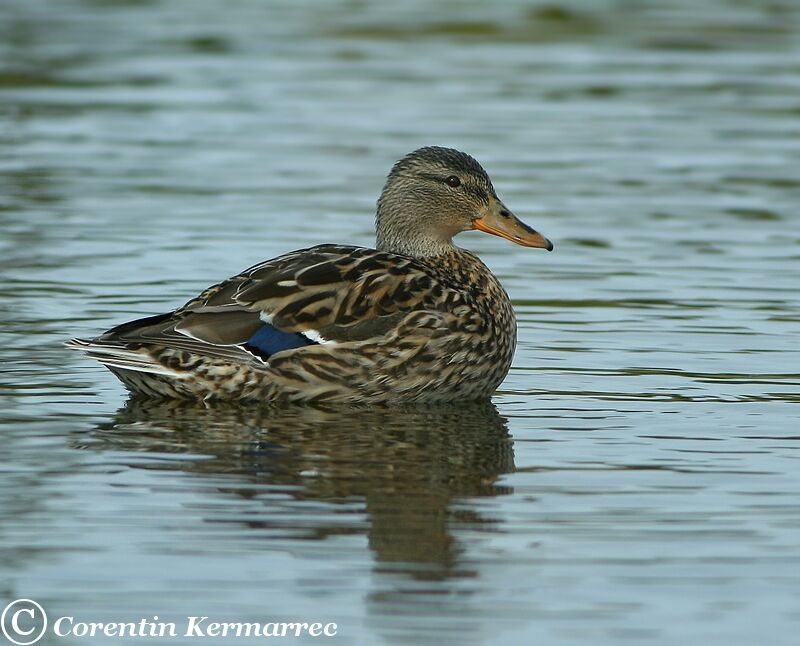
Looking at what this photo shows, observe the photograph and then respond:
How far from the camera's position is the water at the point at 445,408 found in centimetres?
703

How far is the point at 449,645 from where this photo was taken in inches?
250

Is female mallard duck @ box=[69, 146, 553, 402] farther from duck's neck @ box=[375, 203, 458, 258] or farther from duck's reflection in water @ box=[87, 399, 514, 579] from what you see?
duck's neck @ box=[375, 203, 458, 258]

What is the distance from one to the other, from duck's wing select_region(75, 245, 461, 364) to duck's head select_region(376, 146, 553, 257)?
85 centimetres

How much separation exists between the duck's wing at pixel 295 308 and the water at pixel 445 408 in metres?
0.41

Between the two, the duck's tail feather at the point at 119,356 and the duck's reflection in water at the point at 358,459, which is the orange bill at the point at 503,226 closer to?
the duck's reflection in water at the point at 358,459

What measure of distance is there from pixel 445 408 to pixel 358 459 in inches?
60.6

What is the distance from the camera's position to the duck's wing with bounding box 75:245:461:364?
9930 millimetres

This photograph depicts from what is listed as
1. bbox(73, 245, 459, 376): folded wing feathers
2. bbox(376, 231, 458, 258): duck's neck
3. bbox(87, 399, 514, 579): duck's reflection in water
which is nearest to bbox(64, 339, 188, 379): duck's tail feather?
bbox(73, 245, 459, 376): folded wing feathers

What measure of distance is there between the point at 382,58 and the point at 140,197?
907cm

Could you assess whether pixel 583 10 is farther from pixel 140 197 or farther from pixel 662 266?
pixel 662 266

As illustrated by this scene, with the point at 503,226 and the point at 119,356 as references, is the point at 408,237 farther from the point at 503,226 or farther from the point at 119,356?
the point at 119,356

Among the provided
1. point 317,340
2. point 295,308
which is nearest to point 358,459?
point 317,340

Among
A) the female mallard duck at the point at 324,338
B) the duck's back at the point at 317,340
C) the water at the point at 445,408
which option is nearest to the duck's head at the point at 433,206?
the female mallard duck at the point at 324,338

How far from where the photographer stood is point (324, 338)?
1006 centimetres
